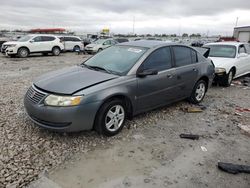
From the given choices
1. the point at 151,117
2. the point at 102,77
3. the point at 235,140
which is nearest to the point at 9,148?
the point at 102,77

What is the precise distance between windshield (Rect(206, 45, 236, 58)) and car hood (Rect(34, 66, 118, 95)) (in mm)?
6073

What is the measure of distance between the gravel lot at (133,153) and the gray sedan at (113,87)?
12.7 inches

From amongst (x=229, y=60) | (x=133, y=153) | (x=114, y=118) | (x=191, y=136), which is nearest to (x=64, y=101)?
(x=114, y=118)

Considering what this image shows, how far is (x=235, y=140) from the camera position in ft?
13.2

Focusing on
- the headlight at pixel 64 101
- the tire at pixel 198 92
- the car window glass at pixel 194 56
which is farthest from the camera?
the tire at pixel 198 92

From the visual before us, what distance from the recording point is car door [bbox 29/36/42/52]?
16333mm

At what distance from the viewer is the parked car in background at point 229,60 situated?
25.3 ft

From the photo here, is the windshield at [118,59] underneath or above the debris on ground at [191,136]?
above

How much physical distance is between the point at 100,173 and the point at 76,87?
1.34 m

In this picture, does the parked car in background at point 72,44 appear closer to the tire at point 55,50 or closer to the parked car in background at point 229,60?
the tire at point 55,50

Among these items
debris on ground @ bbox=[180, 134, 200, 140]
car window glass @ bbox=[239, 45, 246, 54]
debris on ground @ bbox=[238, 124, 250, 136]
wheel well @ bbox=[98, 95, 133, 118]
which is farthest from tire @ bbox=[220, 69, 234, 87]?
wheel well @ bbox=[98, 95, 133, 118]

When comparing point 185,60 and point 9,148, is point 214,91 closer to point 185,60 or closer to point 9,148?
point 185,60

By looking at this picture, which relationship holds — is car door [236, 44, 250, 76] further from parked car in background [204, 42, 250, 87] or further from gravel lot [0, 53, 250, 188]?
gravel lot [0, 53, 250, 188]

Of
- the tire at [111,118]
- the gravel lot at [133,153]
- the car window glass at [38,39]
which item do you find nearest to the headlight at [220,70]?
the gravel lot at [133,153]
